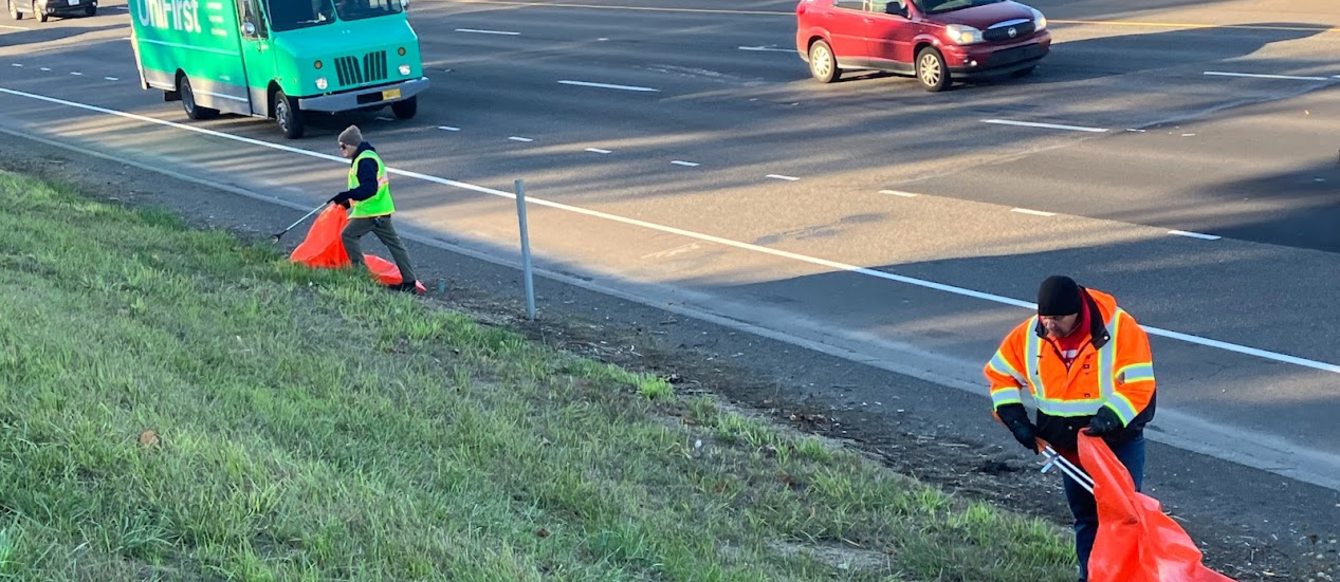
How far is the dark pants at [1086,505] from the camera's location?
19.7 feet

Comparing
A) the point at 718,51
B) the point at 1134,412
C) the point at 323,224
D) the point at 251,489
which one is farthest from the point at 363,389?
the point at 718,51

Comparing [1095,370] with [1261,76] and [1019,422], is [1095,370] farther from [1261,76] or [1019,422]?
[1261,76]

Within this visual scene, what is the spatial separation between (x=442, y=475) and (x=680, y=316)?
556cm

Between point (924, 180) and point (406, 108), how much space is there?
33.1ft

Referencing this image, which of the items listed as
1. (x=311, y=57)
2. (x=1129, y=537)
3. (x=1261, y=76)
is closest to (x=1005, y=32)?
(x=1261, y=76)

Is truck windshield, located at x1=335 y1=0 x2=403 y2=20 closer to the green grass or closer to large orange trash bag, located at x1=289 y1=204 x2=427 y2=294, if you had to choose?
large orange trash bag, located at x1=289 y1=204 x2=427 y2=294

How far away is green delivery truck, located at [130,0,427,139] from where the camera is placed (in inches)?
856

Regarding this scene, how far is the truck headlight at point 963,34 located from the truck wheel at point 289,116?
31.3 ft

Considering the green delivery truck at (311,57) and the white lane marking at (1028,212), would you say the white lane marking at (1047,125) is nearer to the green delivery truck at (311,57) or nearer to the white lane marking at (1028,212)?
the white lane marking at (1028,212)

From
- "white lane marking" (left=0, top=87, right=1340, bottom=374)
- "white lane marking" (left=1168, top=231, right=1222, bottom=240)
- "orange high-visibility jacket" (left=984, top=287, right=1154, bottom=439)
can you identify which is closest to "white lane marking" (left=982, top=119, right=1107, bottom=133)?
"white lane marking" (left=1168, top=231, right=1222, bottom=240)

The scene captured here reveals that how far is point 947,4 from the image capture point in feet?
71.6

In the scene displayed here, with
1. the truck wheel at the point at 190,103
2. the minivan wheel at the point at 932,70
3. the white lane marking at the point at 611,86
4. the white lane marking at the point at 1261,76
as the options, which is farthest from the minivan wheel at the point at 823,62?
the truck wheel at the point at 190,103

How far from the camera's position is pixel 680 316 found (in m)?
11.6

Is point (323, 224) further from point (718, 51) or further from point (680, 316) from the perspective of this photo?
point (718, 51)
